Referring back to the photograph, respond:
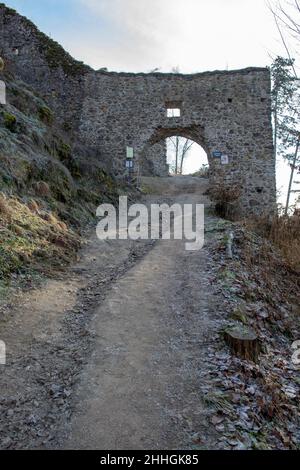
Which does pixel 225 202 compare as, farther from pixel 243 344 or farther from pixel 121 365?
pixel 121 365

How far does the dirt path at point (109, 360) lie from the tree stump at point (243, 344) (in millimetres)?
268

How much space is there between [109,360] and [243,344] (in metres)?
1.67

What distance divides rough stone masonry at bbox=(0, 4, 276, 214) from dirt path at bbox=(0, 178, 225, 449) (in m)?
9.34

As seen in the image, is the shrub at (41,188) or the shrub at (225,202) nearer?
the shrub at (41,188)

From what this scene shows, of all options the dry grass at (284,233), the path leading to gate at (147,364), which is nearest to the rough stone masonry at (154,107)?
the dry grass at (284,233)

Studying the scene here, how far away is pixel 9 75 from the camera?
12609mm

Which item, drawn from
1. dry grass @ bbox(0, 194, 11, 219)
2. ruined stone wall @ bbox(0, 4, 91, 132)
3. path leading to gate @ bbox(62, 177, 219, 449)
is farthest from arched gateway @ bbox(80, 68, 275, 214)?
path leading to gate @ bbox(62, 177, 219, 449)

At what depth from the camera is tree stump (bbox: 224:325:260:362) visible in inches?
190

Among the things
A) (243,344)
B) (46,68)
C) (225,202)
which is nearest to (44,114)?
(46,68)

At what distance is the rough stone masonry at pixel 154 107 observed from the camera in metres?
15.7

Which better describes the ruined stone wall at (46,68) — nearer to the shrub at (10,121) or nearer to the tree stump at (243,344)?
the shrub at (10,121)

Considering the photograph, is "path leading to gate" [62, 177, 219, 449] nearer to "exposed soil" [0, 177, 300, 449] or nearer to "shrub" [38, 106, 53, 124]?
"exposed soil" [0, 177, 300, 449]

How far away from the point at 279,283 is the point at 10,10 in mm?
15847

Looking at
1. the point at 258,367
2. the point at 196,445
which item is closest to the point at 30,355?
the point at 196,445
